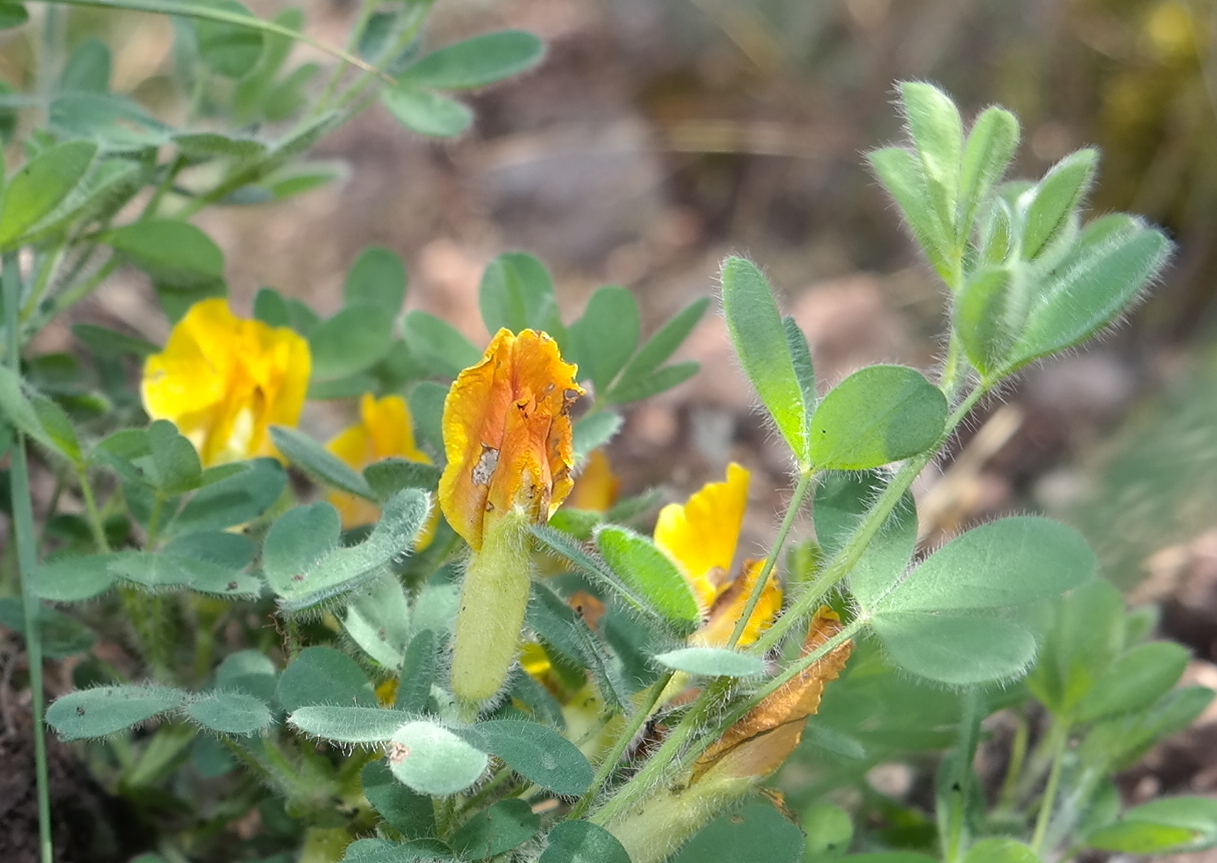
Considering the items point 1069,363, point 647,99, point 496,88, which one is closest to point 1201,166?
point 1069,363

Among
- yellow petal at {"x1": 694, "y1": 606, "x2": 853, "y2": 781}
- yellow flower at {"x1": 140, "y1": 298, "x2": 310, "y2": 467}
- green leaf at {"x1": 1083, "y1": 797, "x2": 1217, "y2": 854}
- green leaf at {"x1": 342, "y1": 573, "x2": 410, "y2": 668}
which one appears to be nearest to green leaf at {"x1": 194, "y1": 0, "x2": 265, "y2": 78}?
yellow flower at {"x1": 140, "y1": 298, "x2": 310, "y2": 467}

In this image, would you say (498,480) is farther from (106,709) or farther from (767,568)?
(106,709)

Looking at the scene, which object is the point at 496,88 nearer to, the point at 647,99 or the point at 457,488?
the point at 647,99

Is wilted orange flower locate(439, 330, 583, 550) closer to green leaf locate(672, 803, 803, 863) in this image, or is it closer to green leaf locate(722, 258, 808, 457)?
green leaf locate(722, 258, 808, 457)

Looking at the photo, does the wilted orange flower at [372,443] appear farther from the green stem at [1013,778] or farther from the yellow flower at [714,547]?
the green stem at [1013,778]

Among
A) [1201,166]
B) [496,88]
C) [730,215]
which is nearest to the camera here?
[1201,166]
